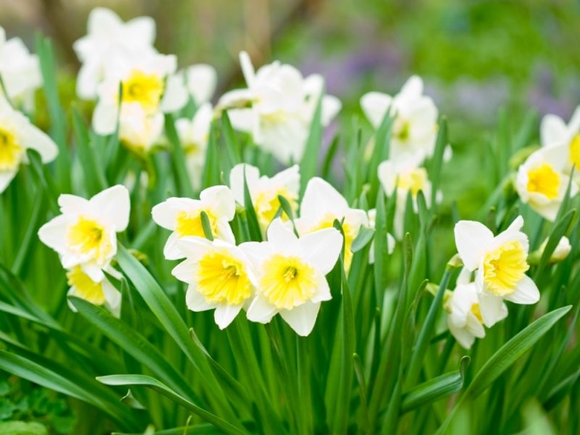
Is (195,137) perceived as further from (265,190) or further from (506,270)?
(506,270)

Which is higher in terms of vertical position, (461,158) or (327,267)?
(327,267)

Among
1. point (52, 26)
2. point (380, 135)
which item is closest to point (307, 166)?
point (380, 135)

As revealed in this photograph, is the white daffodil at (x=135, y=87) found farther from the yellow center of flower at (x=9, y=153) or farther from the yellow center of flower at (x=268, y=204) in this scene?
the yellow center of flower at (x=268, y=204)

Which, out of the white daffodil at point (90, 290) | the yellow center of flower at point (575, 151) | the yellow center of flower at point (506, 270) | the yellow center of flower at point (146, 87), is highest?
the yellow center of flower at point (146, 87)

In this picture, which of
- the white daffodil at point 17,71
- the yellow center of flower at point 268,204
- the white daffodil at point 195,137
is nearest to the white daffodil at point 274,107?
the white daffodil at point 195,137

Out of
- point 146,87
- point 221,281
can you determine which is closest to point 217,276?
point 221,281

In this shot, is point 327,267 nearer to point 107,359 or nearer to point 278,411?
point 278,411

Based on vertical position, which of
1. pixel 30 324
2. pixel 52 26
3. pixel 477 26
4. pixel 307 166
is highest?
pixel 307 166

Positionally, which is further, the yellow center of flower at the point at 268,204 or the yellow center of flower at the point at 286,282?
the yellow center of flower at the point at 268,204
